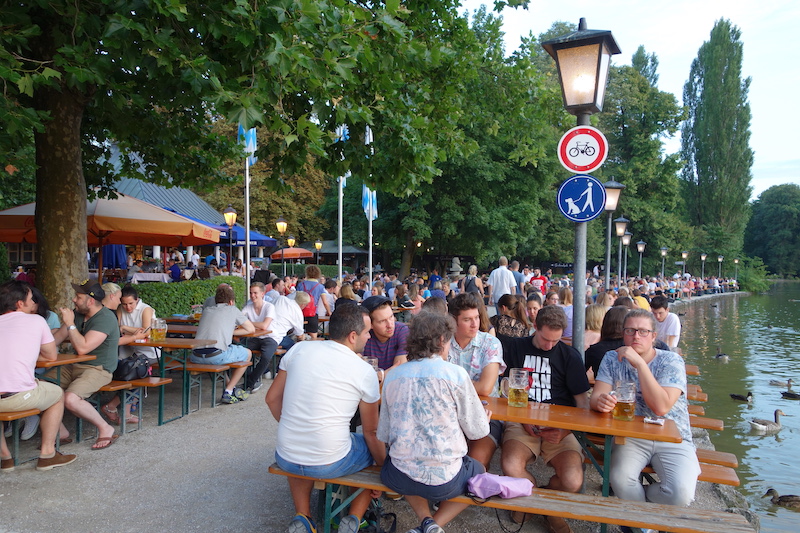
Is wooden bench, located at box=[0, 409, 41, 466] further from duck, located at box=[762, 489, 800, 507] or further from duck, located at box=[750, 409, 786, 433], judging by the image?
duck, located at box=[750, 409, 786, 433]

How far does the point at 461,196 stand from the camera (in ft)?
90.6

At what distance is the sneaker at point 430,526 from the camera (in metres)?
3.09

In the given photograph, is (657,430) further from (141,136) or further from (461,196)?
(461,196)

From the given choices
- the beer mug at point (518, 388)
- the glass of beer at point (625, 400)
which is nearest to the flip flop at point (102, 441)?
the beer mug at point (518, 388)

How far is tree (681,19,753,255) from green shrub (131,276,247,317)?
57.3 metres

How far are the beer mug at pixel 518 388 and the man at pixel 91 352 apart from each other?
348 centimetres

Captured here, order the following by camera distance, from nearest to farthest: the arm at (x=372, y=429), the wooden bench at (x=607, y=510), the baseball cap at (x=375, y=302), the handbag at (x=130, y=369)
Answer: the wooden bench at (x=607, y=510)
the arm at (x=372, y=429)
the baseball cap at (x=375, y=302)
the handbag at (x=130, y=369)

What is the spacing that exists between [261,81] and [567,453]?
11.1 ft

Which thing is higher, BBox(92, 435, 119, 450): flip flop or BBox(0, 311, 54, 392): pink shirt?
BBox(0, 311, 54, 392): pink shirt

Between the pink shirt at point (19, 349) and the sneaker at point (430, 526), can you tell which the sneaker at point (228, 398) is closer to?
the pink shirt at point (19, 349)

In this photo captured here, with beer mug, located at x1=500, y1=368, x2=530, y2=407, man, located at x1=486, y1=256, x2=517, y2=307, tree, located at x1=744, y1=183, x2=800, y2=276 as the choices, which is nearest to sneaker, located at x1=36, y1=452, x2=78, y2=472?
beer mug, located at x1=500, y1=368, x2=530, y2=407

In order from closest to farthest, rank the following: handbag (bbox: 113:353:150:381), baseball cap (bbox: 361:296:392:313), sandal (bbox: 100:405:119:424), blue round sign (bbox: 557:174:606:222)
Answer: blue round sign (bbox: 557:174:606:222) → baseball cap (bbox: 361:296:392:313) → handbag (bbox: 113:353:150:381) → sandal (bbox: 100:405:119:424)

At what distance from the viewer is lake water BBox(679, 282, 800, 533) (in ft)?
21.6

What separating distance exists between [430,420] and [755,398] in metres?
10.1
